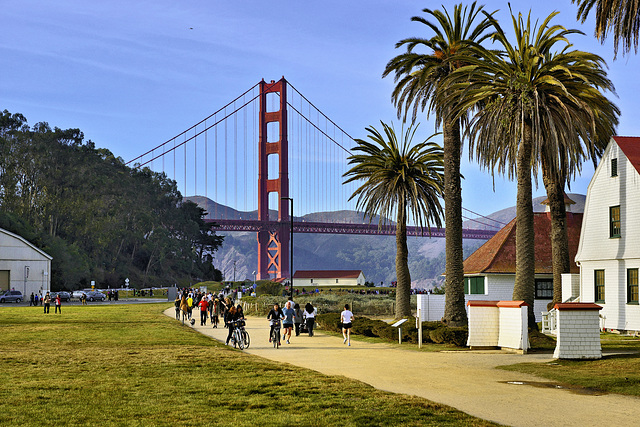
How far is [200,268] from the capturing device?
5861 inches

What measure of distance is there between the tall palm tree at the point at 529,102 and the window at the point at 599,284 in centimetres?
587

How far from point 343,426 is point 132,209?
126 meters

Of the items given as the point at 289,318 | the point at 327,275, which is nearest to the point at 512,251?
the point at 289,318

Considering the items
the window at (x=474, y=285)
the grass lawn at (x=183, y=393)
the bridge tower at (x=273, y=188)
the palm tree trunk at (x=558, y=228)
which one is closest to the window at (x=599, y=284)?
the palm tree trunk at (x=558, y=228)

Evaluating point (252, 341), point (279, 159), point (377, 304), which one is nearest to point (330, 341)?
point (252, 341)

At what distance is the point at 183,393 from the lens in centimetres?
1469

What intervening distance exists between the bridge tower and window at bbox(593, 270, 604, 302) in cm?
9055

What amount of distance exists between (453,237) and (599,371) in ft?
43.5

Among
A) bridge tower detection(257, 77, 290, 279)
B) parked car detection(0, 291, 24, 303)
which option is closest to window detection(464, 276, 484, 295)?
parked car detection(0, 291, 24, 303)

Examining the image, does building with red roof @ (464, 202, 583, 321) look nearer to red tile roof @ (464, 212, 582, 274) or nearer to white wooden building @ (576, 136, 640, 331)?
red tile roof @ (464, 212, 582, 274)

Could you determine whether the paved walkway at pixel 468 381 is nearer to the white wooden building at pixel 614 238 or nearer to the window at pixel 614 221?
the white wooden building at pixel 614 238

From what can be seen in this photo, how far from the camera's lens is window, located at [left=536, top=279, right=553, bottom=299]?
44625mm

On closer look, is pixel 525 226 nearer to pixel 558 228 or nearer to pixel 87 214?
pixel 558 228

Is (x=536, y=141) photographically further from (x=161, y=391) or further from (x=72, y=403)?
(x=72, y=403)
